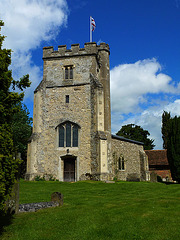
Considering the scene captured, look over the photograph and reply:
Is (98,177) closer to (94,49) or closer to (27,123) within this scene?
(94,49)

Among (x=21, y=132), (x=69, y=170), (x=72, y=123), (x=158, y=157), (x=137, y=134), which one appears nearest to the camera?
(x=69, y=170)

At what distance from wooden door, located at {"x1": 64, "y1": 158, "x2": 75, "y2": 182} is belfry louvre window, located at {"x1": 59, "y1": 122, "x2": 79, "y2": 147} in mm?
1533

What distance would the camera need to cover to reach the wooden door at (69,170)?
2209cm

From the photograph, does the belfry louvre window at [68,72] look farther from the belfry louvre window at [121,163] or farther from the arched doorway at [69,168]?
the belfry louvre window at [121,163]

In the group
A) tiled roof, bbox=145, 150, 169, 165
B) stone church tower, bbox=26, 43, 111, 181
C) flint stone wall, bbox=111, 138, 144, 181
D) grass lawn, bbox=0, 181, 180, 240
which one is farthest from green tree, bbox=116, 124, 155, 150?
grass lawn, bbox=0, 181, 180, 240

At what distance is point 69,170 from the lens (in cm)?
2219

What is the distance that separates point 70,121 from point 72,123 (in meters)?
0.27

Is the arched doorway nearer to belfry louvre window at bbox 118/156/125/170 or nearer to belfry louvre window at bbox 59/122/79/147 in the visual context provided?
belfry louvre window at bbox 59/122/79/147

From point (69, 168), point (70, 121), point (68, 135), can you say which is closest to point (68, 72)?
point (70, 121)

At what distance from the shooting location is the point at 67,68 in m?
24.0

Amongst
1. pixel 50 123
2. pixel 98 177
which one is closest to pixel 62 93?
pixel 50 123

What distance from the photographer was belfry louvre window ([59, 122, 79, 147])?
22.3m

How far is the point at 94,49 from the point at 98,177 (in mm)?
12267

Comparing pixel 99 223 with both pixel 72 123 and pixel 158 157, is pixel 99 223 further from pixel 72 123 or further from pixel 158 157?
pixel 158 157
